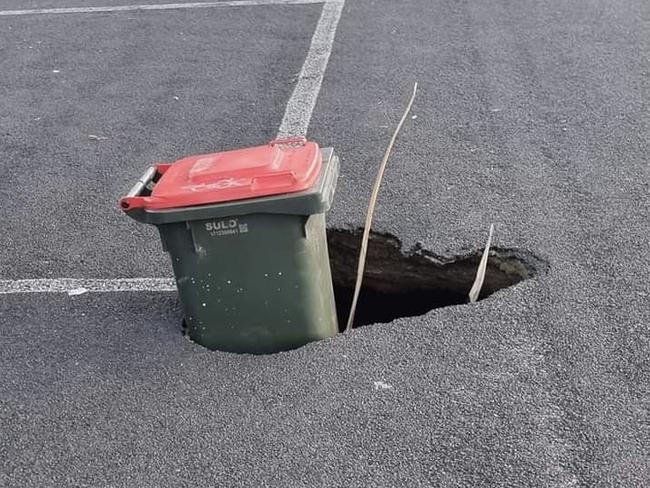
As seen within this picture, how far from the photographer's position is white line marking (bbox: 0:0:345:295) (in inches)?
174

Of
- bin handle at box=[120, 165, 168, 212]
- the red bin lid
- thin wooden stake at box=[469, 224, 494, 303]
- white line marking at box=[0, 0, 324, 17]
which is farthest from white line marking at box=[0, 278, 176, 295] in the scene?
white line marking at box=[0, 0, 324, 17]

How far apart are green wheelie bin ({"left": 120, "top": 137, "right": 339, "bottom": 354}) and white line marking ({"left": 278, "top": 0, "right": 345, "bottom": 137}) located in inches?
101

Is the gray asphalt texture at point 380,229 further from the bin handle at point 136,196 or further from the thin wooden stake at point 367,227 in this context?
the bin handle at point 136,196

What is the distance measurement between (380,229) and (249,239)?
1382mm

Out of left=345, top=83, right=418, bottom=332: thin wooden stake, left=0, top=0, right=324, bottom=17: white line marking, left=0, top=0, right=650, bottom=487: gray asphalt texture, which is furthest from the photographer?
left=0, top=0, right=324, bottom=17: white line marking

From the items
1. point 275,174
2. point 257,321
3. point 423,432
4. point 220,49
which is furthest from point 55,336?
point 220,49

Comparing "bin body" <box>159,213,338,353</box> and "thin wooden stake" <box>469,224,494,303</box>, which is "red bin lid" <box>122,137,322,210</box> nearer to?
"bin body" <box>159,213,338,353</box>

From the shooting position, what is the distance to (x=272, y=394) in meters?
3.55

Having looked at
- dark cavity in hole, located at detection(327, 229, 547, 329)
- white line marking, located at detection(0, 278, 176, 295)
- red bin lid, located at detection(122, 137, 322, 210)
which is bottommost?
dark cavity in hole, located at detection(327, 229, 547, 329)

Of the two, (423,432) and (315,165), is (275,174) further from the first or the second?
(423,432)

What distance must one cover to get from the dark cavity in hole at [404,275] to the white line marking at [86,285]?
101cm

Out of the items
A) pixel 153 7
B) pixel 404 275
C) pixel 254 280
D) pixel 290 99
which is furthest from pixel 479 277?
pixel 153 7

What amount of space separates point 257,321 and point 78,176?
265cm

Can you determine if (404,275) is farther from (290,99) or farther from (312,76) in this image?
(312,76)
